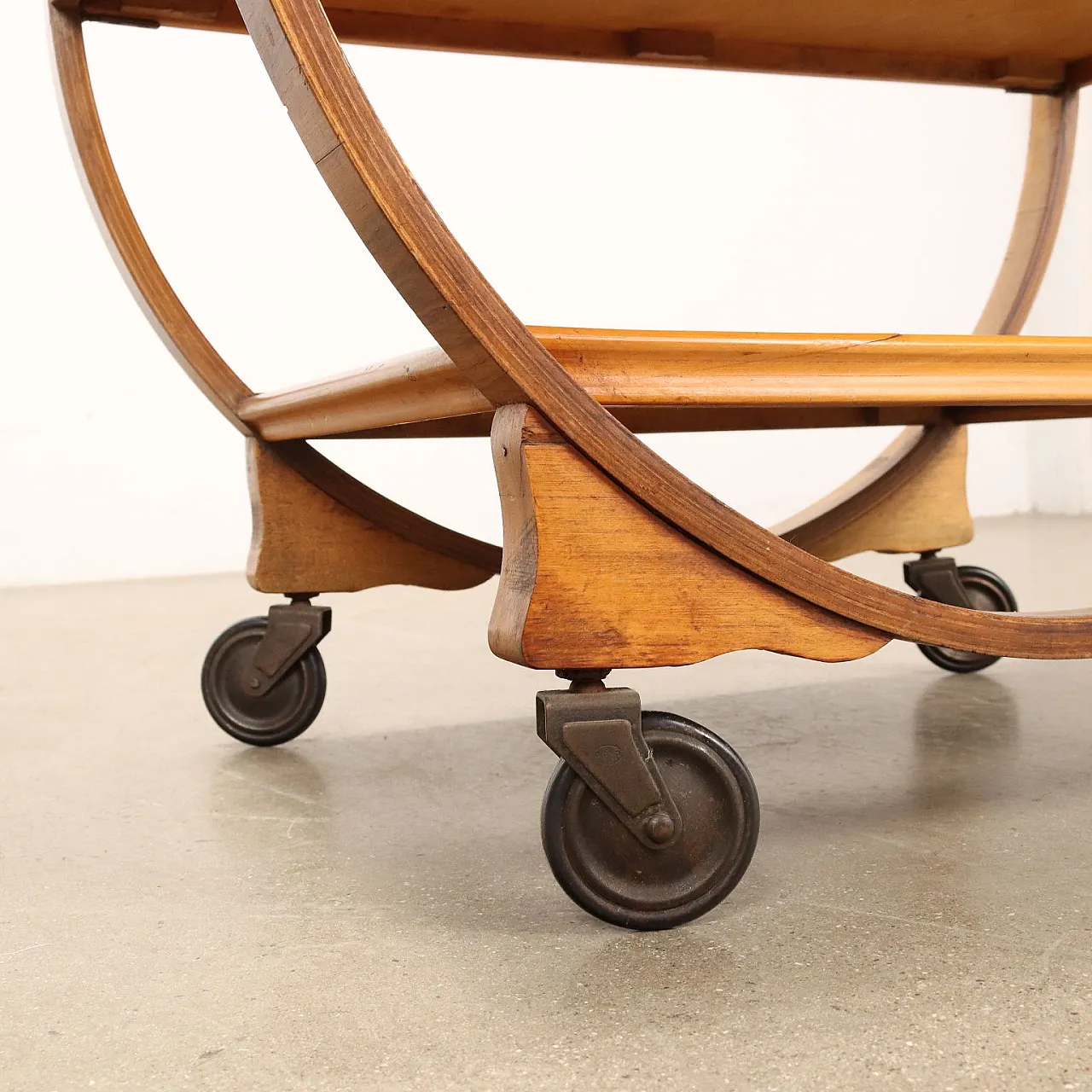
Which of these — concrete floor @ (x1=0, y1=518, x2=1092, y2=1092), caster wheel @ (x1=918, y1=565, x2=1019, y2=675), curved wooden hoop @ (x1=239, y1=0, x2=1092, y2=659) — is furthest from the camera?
caster wheel @ (x1=918, y1=565, x2=1019, y2=675)

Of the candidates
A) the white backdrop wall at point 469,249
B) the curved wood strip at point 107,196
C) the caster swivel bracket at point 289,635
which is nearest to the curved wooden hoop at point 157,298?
the curved wood strip at point 107,196

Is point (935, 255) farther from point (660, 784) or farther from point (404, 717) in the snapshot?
point (660, 784)

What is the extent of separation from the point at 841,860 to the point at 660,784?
0.70ft

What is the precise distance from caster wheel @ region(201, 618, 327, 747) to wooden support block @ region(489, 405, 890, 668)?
65cm

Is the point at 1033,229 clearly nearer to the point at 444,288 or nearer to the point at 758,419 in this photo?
the point at 758,419

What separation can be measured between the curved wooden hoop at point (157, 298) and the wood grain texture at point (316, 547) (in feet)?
0.04

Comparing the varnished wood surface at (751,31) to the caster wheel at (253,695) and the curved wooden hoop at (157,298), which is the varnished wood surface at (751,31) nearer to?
the curved wooden hoop at (157,298)

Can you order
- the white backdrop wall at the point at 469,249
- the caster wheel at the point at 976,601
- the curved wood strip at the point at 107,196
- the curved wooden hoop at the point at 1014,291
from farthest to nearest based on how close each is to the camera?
the white backdrop wall at the point at 469,249, the caster wheel at the point at 976,601, the curved wooden hoop at the point at 1014,291, the curved wood strip at the point at 107,196

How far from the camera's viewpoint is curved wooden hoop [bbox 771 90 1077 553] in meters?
1.60

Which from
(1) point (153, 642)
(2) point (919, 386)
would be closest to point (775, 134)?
(1) point (153, 642)

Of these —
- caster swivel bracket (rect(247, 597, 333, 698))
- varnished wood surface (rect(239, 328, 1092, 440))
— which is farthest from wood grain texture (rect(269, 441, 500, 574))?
varnished wood surface (rect(239, 328, 1092, 440))

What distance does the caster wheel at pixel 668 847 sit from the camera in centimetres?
86

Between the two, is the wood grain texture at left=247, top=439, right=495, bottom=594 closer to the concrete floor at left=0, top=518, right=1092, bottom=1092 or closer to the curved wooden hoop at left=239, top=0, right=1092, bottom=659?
the concrete floor at left=0, top=518, right=1092, bottom=1092

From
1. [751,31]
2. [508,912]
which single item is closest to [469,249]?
[751,31]
